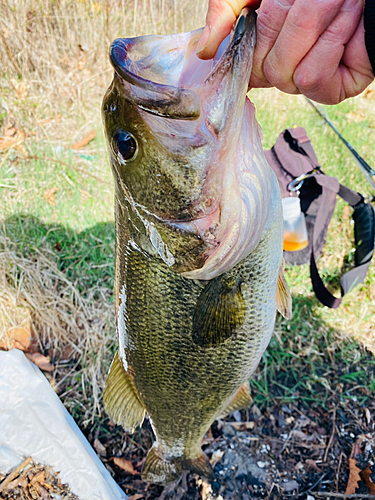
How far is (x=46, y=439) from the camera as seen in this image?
78.0 inches

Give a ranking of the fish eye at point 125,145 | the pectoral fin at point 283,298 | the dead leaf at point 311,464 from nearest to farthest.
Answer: the fish eye at point 125,145 < the pectoral fin at point 283,298 < the dead leaf at point 311,464

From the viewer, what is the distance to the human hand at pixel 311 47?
100 cm

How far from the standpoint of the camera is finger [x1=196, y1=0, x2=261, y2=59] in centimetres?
86

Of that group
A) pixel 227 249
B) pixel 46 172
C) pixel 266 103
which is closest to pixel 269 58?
pixel 227 249

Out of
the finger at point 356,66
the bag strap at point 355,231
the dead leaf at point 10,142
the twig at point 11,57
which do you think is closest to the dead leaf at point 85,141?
the dead leaf at point 10,142

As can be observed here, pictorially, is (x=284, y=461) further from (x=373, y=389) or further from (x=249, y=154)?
(x=249, y=154)

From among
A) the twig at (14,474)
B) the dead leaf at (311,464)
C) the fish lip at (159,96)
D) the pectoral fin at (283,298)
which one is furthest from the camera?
the dead leaf at (311,464)

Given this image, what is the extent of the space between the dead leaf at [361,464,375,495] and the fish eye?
2.21 meters

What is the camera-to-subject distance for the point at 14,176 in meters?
3.21

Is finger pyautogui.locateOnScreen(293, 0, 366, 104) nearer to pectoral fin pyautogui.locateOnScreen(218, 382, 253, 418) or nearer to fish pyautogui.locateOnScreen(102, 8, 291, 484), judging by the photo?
fish pyautogui.locateOnScreen(102, 8, 291, 484)

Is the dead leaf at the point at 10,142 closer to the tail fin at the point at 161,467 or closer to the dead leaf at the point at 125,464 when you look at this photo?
the dead leaf at the point at 125,464

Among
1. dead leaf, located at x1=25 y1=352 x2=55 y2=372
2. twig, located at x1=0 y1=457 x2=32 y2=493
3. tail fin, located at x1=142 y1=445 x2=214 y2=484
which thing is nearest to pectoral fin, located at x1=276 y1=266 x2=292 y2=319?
tail fin, located at x1=142 y1=445 x2=214 y2=484

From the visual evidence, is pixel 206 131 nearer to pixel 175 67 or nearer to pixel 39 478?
pixel 175 67

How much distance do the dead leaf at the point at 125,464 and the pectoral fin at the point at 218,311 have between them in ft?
4.44
